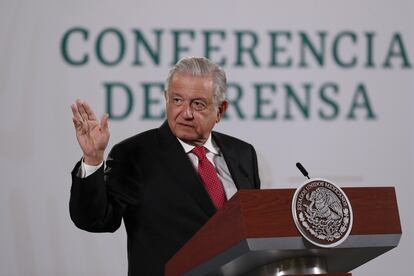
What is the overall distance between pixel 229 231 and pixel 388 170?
2.10 metres

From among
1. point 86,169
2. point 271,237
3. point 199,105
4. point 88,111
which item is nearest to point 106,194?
point 86,169

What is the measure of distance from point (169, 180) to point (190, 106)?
21 centimetres

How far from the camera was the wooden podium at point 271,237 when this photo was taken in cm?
143

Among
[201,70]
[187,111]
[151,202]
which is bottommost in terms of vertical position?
[151,202]

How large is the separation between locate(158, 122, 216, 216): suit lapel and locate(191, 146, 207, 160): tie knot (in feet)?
0.19

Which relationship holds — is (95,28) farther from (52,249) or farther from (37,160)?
(52,249)

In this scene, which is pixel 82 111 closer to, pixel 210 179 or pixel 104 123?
pixel 104 123

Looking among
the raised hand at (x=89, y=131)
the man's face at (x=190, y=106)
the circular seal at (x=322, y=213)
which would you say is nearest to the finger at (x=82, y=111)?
the raised hand at (x=89, y=131)

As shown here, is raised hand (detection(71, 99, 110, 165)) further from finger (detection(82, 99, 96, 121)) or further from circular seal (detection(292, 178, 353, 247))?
circular seal (detection(292, 178, 353, 247))

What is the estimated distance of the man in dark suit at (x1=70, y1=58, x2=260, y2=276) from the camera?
6.72 feet

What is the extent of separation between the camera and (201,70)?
215cm

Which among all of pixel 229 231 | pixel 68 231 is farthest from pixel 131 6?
pixel 229 231

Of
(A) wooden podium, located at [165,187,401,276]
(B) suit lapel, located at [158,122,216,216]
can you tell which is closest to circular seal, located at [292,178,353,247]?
(A) wooden podium, located at [165,187,401,276]

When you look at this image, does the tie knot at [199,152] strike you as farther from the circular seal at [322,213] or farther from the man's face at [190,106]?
the circular seal at [322,213]
